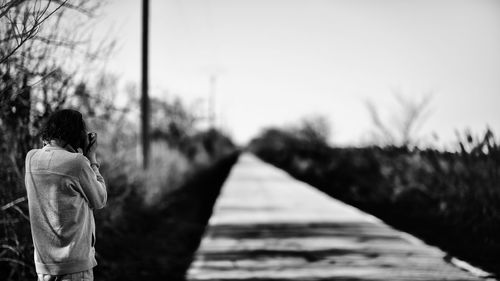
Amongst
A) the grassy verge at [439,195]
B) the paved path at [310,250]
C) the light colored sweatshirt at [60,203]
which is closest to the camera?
the light colored sweatshirt at [60,203]

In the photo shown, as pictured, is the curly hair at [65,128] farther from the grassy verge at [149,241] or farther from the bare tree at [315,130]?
the bare tree at [315,130]

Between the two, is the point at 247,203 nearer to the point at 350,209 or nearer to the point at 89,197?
the point at 350,209

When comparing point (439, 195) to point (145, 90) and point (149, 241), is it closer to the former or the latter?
point (149, 241)

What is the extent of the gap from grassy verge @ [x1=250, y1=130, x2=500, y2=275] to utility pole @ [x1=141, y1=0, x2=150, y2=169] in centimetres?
557

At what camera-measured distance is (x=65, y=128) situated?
279cm

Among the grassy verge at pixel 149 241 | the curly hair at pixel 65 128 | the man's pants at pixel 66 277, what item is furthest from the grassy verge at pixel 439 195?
the curly hair at pixel 65 128

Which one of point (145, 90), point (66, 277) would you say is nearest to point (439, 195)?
point (145, 90)

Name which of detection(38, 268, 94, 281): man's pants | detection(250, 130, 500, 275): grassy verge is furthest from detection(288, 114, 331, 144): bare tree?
detection(38, 268, 94, 281): man's pants

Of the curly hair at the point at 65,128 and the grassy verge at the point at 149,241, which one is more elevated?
the curly hair at the point at 65,128

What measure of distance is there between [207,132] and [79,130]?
41359 millimetres

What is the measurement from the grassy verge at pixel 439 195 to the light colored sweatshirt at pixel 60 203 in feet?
18.3

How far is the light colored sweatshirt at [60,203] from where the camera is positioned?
2758 mm

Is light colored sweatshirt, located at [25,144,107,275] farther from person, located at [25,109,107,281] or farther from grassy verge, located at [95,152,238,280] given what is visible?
grassy verge, located at [95,152,238,280]

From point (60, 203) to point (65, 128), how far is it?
38cm
